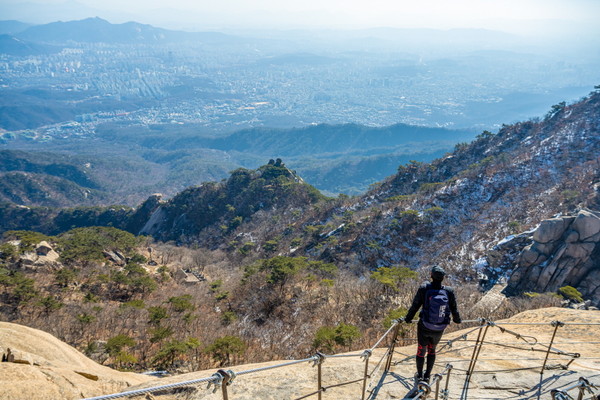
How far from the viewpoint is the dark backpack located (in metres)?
6.48

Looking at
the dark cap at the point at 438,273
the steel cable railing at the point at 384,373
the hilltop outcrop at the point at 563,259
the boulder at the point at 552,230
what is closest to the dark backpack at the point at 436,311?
the dark cap at the point at 438,273

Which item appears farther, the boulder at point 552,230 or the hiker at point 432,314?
the boulder at point 552,230

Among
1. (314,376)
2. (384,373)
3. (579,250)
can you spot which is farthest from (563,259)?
(314,376)

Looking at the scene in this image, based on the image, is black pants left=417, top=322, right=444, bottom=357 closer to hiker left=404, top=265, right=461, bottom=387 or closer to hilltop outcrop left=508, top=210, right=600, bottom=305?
hiker left=404, top=265, right=461, bottom=387

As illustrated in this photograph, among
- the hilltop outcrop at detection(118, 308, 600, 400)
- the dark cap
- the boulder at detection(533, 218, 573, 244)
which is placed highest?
the dark cap

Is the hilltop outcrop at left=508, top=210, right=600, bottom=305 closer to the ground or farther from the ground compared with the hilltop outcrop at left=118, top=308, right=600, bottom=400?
closer to the ground

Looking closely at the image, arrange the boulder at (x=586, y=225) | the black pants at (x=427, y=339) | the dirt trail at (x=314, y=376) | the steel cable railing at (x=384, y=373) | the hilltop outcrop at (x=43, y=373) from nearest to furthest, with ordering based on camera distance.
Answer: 1. the steel cable railing at (x=384, y=373)
2. the hilltop outcrop at (x=43, y=373)
3. the dirt trail at (x=314, y=376)
4. the black pants at (x=427, y=339)
5. the boulder at (x=586, y=225)

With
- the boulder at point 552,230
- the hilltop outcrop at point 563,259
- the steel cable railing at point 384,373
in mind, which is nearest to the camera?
the steel cable railing at point 384,373

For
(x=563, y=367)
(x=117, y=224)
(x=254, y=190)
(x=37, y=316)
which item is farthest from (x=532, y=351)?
(x=117, y=224)

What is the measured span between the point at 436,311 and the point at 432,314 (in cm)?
9

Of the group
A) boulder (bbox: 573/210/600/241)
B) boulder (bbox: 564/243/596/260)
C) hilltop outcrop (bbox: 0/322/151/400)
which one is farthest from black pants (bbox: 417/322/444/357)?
boulder (bbox: 573/210/600/241)

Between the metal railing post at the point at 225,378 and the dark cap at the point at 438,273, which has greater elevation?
the dark cap at the point at 438,273

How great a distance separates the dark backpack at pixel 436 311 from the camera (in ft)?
21.3

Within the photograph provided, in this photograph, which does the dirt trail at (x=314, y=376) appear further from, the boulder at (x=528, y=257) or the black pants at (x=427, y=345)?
the boulder at (x=528, y=257)
